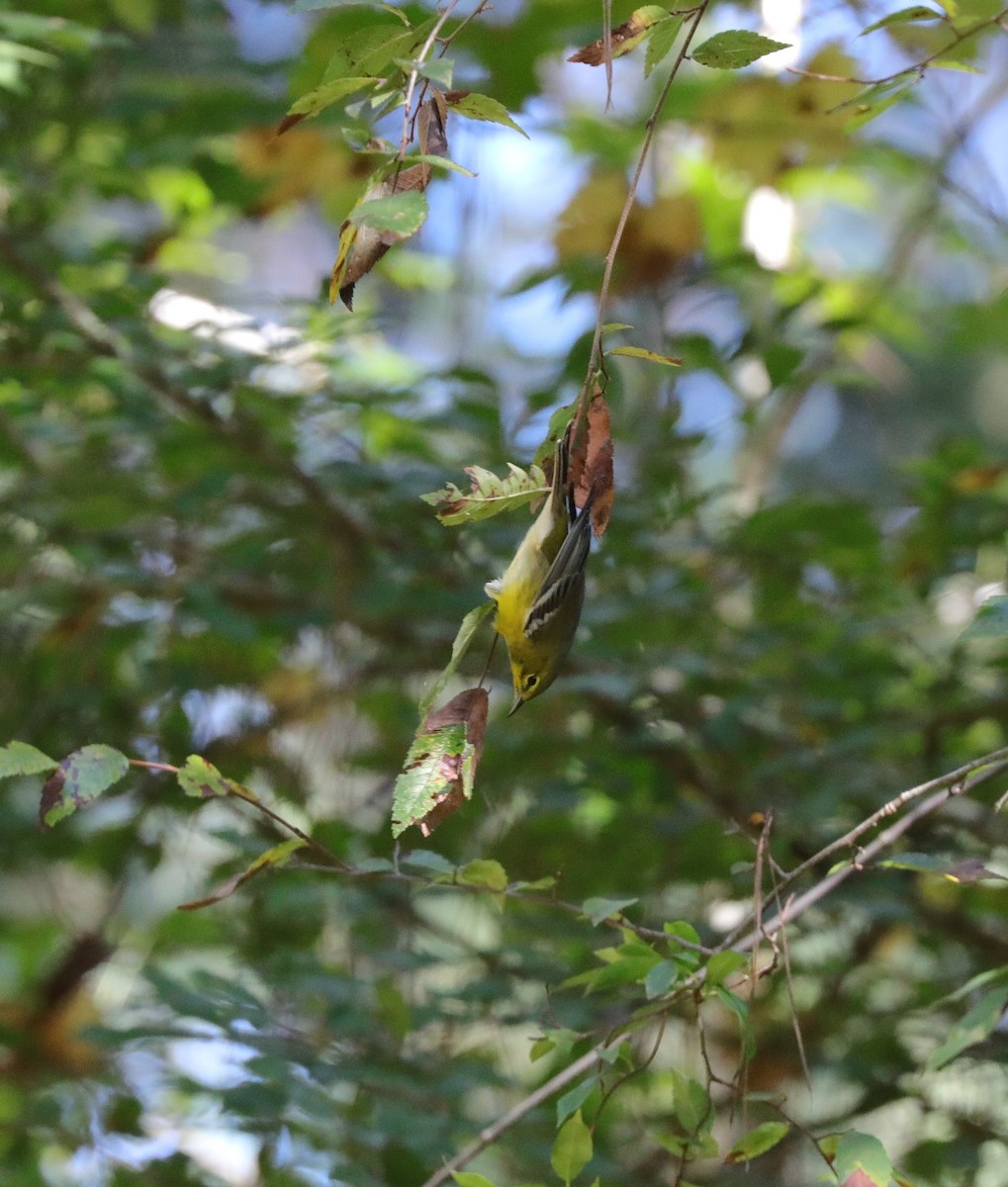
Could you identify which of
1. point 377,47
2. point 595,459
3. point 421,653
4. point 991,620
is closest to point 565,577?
point 595,459

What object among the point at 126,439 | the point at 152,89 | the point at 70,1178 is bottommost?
the point at 70,1178

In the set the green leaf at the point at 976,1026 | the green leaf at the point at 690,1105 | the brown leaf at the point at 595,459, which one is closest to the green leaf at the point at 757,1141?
the green leaf at the point at 690,1105

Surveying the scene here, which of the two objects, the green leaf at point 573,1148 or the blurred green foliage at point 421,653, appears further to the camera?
the blurred green foliage at point 421,653

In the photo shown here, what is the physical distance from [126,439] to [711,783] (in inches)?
45.9

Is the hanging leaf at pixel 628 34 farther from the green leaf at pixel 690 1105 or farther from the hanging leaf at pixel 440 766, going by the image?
the green leaf at pixel 690 1105

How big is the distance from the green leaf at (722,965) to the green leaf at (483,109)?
536 mm

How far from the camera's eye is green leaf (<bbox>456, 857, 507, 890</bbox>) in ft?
3.08

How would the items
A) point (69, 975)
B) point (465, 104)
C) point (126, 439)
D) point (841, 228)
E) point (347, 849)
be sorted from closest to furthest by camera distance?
point (465, 104) < point (347, 849) < point (126, 439) < point (69, 975) < point (841, 228)

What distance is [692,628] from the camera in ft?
6.99

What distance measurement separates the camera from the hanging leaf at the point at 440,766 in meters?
0.81

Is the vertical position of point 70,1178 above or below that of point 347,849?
below

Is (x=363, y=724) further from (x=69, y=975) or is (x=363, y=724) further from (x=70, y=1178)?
(x=70, y=1178)

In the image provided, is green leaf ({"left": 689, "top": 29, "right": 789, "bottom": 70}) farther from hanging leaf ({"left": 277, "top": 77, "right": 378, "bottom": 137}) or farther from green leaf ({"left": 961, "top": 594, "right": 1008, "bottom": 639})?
green leaf ({"left": 961, "top": 594, "right": 1008, "bottom": 639})

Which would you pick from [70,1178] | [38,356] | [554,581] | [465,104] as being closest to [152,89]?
[38,356]
